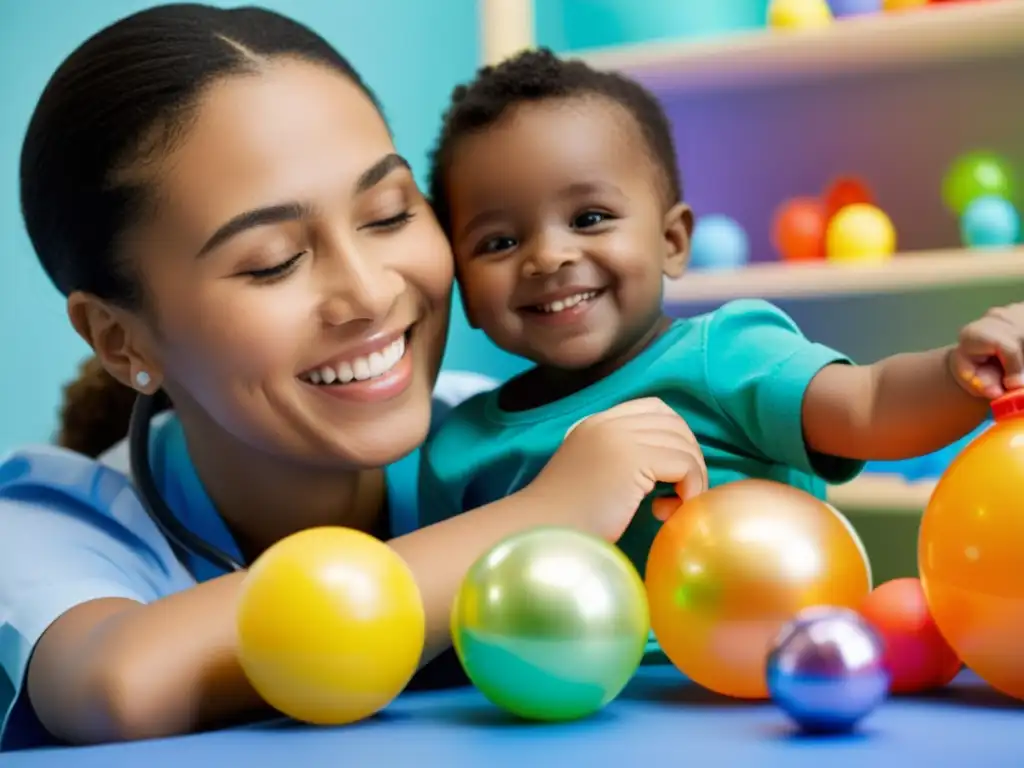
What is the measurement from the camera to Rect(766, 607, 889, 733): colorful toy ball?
0.61 metres

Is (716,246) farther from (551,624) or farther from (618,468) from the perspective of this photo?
(551,624)

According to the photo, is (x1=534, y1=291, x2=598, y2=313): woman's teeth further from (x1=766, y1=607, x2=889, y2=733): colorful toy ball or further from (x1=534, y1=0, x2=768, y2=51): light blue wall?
(x1=534, y1=0, x2=768, y2=51): light blue wall

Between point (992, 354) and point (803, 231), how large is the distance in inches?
53.4

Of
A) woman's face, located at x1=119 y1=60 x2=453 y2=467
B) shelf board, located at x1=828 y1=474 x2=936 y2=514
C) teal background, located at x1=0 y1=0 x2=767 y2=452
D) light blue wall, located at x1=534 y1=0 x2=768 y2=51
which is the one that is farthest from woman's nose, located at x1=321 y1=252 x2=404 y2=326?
light blue wall, located at x1=534 y1=0 x2=768 y2=51

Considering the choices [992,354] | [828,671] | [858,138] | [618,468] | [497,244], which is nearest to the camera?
[828,671]

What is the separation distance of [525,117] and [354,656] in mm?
543

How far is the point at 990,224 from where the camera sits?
1.89 m

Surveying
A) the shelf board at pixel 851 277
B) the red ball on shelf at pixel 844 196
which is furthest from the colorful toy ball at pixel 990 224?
the red ball on shelf at pixel 844 196

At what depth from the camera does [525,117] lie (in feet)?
3.48

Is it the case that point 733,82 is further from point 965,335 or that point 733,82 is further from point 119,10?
point 965,335

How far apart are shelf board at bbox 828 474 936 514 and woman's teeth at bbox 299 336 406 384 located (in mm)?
1104

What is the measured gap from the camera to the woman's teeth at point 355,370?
37.4 inches

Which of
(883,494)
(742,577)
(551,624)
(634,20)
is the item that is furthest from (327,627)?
(634,20)

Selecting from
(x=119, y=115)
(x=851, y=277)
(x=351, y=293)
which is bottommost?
(x=851, y=277)
